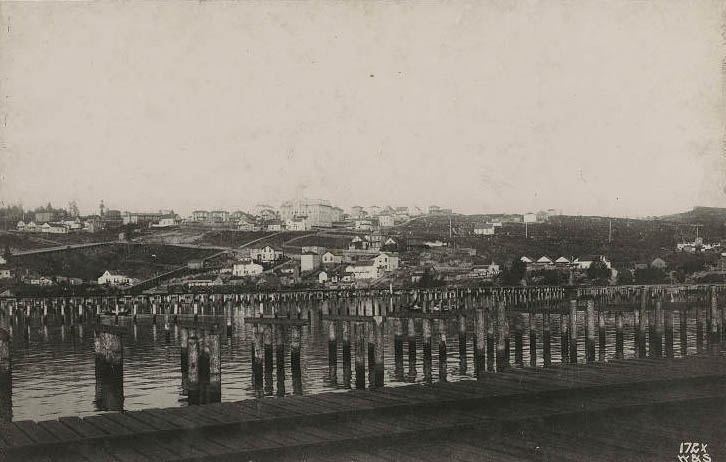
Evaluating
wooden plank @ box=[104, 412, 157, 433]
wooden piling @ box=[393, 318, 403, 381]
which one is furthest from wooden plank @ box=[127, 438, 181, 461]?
wooden piling @ box=[393, 318, 403, 381]

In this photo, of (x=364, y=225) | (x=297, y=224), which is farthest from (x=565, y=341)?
(x=297, y=224)

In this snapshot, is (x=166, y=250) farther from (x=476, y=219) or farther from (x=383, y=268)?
(x=476, y=219)

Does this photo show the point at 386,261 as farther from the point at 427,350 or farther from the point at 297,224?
the point at 427,350

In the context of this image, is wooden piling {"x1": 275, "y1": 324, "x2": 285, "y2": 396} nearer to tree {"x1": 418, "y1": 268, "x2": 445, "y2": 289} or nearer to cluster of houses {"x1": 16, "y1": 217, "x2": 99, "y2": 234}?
cluster of houses {"x1": 16, "y1": 217, "x2": 99, "y2": 234}

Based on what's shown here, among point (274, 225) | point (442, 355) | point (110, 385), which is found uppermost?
point (274, 225)

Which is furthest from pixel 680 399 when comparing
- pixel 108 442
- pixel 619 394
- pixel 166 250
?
pixel 166 250

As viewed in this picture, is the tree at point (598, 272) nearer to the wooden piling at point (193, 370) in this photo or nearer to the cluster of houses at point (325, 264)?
the cluster of houses at point (325, 264)

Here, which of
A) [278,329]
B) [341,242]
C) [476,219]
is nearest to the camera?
[278,329]
